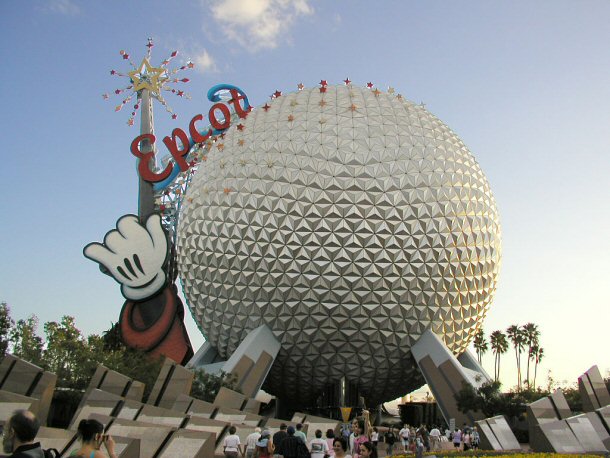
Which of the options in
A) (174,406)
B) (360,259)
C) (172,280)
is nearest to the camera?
(174,406)

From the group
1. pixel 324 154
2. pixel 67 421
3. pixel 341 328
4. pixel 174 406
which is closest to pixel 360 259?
pixel 341 328

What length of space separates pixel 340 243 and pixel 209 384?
8.68 meters

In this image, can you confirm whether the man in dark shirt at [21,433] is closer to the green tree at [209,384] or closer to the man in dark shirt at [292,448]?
the man in dark shirt at [292,448]

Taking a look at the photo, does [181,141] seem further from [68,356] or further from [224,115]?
[68,356]

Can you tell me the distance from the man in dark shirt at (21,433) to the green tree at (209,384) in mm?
22401

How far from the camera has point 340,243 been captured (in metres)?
29.3

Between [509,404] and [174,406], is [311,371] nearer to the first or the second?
[509,404]

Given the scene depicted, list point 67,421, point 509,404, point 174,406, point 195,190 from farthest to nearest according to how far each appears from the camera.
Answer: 1. point 195,190
2. point 509,404
3. point 67,421
4. point 174,406

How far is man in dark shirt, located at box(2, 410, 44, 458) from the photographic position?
15.4 feet

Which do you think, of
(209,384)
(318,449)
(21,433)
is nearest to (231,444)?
(318,449)

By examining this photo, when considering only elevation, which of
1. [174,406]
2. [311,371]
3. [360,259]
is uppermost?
[360,259]

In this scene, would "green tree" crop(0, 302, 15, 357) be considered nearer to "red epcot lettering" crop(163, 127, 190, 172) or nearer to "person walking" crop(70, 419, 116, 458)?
"red epcot lettering" crop(163, 127, 190, 172)

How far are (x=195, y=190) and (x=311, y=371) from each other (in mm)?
11426

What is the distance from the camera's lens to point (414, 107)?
3503cm
